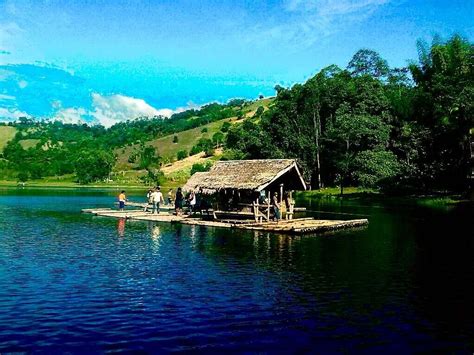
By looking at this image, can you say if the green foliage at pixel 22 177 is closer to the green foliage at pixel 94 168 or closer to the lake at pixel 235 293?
the green foliage at pixel 94 168

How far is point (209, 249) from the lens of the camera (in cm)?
2566

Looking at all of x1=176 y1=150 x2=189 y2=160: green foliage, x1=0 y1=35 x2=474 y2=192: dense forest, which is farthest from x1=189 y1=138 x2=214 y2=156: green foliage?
x1=0 y1=35 x2=474 y2=192: dense forest

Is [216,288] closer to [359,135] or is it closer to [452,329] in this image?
[452,329]

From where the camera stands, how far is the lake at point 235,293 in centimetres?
1259

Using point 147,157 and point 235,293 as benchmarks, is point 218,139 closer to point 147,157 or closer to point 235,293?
point 147,157

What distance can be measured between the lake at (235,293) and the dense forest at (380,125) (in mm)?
34034

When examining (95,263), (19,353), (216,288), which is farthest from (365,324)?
(95,263)

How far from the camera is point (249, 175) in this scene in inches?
1464

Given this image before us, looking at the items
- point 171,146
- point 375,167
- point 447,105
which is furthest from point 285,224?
point 171,146

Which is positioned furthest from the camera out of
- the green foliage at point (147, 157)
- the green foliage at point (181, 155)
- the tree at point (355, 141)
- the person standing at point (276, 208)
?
the green foliage at point (181, 155)

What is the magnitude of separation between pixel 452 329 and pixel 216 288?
7334 mm

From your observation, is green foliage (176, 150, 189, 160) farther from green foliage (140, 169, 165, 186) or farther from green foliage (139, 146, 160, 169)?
green foliage (140, 169, 165, 186)

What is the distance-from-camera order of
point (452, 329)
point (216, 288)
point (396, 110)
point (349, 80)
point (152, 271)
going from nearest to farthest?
point (452, 329)
point (216, 288)
point (152, 271)
point (396, 110)
point (349, 80)

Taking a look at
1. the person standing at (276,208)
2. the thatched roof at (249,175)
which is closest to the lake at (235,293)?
the person standing at (276,208)
